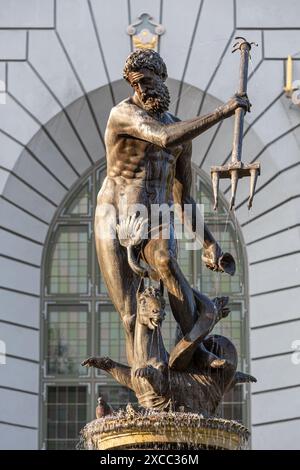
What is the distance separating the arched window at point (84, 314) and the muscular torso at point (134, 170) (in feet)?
38.1

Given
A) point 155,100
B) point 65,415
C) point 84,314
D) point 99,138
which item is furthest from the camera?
point 84,314

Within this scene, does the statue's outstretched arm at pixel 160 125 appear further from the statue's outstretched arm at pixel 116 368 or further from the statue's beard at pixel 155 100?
the statue's outstretched arm at pixel 116 368

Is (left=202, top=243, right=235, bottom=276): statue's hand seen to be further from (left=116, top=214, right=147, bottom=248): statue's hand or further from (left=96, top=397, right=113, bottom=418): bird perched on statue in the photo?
(left=96, top=397, right=113, bottom=418): bird perched on statue

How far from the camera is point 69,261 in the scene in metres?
26.9

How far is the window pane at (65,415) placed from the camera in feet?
83.9

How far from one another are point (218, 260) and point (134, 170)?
102 cm

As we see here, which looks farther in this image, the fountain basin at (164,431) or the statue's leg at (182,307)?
the statue's leg at (182,307)

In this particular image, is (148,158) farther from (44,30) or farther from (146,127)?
(44,30)

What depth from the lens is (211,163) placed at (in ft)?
86.0

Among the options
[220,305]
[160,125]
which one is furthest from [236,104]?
Answer: [220,305]

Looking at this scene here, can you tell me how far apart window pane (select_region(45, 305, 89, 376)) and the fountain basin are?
13.2 m

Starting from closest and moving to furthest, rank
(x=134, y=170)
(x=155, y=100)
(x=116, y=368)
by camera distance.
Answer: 1. (x=116, y=368)
2. (x=155, y=100)
3. (x=134, y=170)

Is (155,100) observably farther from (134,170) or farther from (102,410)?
(102,410)

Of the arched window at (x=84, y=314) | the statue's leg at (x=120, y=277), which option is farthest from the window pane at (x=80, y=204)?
the statue's leg at (x=120, y=277)
